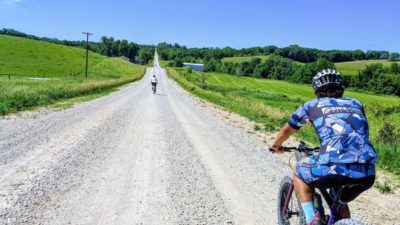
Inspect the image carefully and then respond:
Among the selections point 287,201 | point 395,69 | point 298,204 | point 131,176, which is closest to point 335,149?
point 298,204

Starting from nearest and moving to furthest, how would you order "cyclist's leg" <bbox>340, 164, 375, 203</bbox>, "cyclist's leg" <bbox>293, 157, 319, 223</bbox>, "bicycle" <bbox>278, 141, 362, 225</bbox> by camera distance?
"cyclist's leg" <bbox>340, 164, 375, 203</bbox>
"bicycle" <bbox>278, 141, 362, 225</bbox>
"cyclist's leg" <bbox>293, 157, 319, 223</bbox>

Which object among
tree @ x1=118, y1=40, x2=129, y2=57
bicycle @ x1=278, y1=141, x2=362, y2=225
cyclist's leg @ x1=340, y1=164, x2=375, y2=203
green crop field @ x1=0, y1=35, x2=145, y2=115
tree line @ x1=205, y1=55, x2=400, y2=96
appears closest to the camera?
cyclist's leg @ x1=340, y1=164, x2=375, y2=203

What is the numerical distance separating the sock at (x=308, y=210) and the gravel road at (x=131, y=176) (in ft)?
5.93

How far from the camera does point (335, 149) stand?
3434mm

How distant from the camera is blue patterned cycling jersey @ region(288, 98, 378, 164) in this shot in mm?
3404

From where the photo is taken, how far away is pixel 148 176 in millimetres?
7590

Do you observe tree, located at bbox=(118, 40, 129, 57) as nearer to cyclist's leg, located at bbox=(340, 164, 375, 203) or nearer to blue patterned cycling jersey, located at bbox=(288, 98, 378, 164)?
blue patterned cycling jersey, located at bbox=(288, 98, 378, 164)

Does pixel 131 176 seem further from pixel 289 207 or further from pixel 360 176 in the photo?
pixel 360 176

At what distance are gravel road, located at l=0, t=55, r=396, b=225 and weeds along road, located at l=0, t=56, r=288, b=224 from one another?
15 millimetres

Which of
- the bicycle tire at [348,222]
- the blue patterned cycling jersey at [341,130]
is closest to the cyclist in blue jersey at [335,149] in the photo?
the blue patterned cycling jersey at [341,130]

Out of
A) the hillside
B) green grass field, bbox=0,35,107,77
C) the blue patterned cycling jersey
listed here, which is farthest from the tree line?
the blue patterned cycling jersey

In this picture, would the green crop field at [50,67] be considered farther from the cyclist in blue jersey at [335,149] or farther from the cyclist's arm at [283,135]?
the cyclist in blue jersey at [335,149]

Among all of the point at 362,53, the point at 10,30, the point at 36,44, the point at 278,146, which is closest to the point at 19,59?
the point at 36,44

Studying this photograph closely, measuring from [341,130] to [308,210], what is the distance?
873mm
